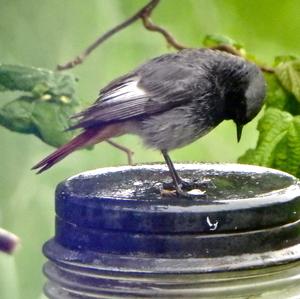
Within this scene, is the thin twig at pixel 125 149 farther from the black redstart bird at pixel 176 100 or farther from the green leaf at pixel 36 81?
the black redstart bird at pixel 176 100

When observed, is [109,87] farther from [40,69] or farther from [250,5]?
[250,5]

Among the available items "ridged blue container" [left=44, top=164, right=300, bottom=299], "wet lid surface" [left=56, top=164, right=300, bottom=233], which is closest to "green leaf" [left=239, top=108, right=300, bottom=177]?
"wet lid surface" [left=56, top=164, right=300, bottom=233]

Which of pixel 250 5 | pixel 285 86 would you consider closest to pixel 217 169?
pixel 285 86

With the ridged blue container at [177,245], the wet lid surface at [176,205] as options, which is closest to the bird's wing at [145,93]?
the wet lid surface at [176,205]

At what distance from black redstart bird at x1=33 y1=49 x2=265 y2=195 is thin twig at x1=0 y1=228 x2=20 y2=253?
1.96 ft

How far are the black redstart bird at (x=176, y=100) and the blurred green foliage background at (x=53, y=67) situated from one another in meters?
0.68

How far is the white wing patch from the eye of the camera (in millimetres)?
1507

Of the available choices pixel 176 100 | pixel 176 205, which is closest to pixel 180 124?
pixel 176 100

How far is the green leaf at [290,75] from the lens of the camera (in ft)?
7.25

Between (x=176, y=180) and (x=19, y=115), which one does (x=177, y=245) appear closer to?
(x=176, y=180)

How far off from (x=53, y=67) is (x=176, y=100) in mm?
826

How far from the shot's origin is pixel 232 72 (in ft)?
4.75

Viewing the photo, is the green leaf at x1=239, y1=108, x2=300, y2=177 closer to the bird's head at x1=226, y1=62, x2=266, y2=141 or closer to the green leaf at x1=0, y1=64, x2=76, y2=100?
the green leaf at x1=0, y1=64, x2=76, y2=100

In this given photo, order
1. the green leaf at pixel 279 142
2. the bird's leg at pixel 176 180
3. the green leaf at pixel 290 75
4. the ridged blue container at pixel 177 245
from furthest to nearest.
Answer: the green leaf at pixel 290 75
the green leaf at pixel 279 142
the bird's leg at pixel 176 180
the ridged blue container at pixel 177 245
